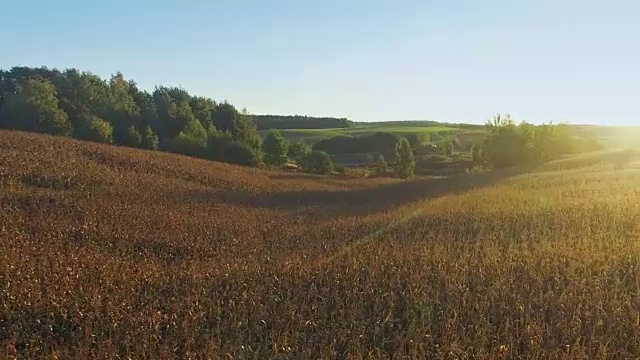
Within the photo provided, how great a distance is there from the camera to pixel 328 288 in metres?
6.73

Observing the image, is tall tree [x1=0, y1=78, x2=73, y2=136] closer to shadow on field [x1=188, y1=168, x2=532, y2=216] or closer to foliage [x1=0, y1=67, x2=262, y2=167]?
foliage [x1=0, y1=67, x2=262, y2=167]

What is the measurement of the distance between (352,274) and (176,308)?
2238 mm

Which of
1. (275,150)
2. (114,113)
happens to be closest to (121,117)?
(114,113)

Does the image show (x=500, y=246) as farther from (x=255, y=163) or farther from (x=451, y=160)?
(x=451, y=160)

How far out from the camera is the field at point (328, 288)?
209 inches

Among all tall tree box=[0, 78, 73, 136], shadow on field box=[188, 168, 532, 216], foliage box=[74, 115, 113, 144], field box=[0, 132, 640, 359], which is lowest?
shadow on field box=[188, 168, 532, 216]

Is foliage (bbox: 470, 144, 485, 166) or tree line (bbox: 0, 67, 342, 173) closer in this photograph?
tree line (bbox: 0, 67, 342, 173)

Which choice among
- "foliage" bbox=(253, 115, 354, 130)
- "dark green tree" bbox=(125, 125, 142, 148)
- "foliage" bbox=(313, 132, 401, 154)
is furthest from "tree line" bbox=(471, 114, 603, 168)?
"foliage" bbox=(253, 115, 354, 130)

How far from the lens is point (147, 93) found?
76.9 metres

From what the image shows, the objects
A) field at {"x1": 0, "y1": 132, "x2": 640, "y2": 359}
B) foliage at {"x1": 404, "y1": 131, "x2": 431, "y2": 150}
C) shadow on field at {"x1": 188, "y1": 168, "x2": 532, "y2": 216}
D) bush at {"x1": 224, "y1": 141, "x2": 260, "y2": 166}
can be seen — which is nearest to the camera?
field at {"x1": 0, "y1": 132, "x2": 640, "y2": 359}

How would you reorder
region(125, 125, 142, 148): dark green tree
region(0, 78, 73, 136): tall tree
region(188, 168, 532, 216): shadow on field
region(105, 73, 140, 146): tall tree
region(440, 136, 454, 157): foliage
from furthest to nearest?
region(440, 136, 454, 157): foliage
region(105, 73, 140, 146): tall tree
region(125, 125, 142, 148): dark green tree
region(0, 78, 73, 136): tall tree
region(188, 168, 532, 216): shadow on field

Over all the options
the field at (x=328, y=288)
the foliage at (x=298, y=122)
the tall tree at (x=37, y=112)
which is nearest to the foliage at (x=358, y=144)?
the foliage at (x=298, y=122)

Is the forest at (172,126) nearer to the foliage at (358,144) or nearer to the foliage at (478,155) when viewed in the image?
the foliage at (478,155)

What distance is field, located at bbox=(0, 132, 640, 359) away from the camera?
5.31 meters
